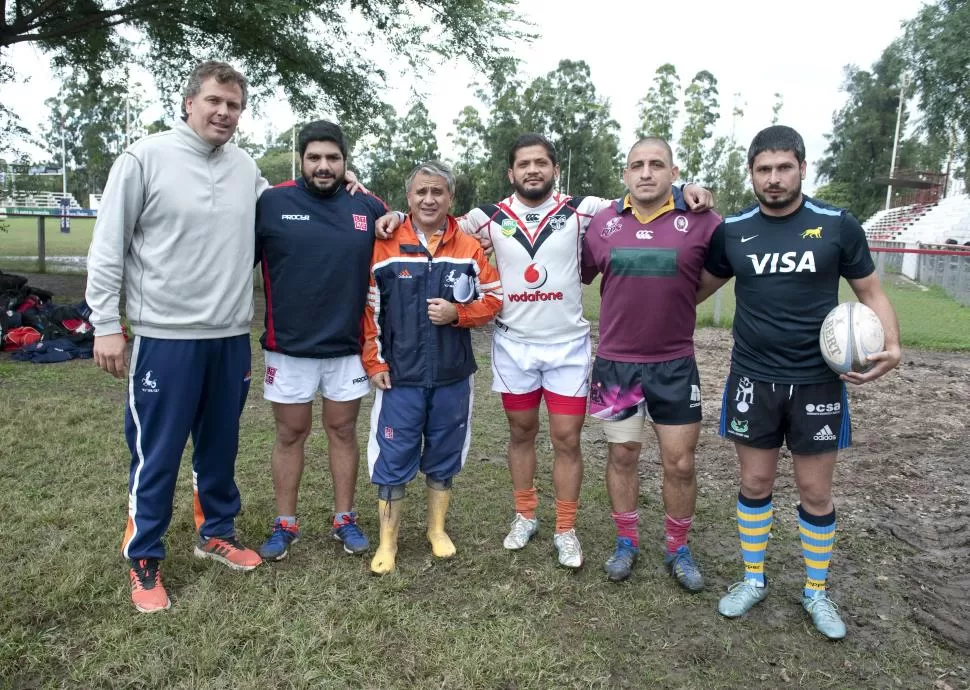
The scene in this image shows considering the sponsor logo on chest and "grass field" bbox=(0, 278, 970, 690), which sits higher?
the sponsor logo on chest

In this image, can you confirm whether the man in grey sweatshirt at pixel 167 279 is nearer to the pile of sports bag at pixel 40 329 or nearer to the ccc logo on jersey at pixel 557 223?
the ccc logo on jersey at pixel 557 223

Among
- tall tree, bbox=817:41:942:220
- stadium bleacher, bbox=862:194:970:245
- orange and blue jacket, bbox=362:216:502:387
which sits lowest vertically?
orange and blue jacket, bbox=362:216:502:387

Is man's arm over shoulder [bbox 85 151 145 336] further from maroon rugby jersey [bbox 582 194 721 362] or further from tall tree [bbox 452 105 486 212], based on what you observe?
tall tree [bbox 452 105 486 212]

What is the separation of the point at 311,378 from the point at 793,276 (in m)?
2.38

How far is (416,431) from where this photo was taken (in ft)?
12.5

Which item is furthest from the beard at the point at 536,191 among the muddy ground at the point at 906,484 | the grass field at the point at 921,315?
the grass field at the point at 921,315

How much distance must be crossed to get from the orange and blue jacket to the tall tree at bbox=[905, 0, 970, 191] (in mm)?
19702

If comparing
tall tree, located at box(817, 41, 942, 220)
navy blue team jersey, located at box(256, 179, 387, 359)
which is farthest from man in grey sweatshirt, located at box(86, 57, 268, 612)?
tall tree, located at box(817, 41, 942, 220)

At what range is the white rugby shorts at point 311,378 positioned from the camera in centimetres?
376

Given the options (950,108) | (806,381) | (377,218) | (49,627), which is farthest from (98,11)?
(950,108)

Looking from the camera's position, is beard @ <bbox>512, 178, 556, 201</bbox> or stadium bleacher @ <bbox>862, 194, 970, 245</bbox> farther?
stadium bleacher @ <bbox>862, 194, 970, 245</bbox>

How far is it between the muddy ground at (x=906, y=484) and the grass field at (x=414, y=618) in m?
0.11

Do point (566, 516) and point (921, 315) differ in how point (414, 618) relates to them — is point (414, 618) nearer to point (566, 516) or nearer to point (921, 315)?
point (566, 516)

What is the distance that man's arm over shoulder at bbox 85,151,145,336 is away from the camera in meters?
3.14
